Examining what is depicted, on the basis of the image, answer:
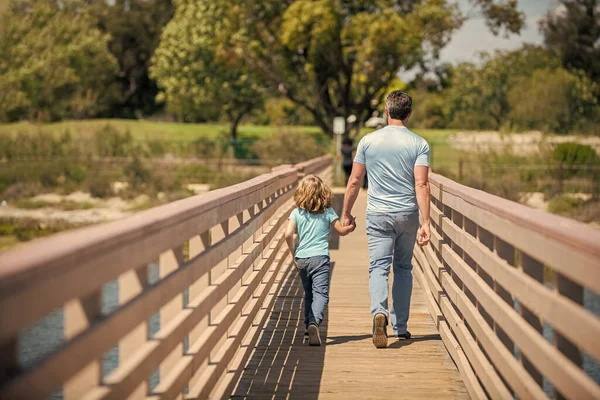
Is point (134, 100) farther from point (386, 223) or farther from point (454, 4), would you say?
point (386, 223)

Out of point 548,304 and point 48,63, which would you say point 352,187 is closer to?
point 548,304

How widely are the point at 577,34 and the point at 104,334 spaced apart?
75.2 m

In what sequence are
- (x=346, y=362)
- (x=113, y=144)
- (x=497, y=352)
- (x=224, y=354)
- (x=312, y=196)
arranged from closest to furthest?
(x=497, y=352), (x=224, y=354), (x=346, y=362), (x=312, y=196), (x=113, y=144)

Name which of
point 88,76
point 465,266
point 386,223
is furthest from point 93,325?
point 88,76

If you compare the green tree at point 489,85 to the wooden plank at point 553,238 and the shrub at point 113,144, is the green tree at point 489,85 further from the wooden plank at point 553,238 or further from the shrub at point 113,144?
the wooden plank at point 553,238

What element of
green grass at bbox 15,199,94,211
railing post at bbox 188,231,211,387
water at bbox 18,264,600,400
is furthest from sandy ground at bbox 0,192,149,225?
railing post at bbox 188,231,211,387

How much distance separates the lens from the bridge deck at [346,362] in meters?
6.64

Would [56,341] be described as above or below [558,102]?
below

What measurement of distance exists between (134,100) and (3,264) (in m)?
103

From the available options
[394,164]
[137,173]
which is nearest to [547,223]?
[394,164]

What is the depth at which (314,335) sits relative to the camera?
809 centimetres

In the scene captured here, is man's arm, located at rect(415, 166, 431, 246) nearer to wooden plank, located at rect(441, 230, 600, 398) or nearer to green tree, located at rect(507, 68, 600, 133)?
wooden plank, located at rect(441, 230, 600, 398)

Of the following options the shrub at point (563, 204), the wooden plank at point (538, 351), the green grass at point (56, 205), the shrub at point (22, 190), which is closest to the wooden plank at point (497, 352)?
the wooden plank at point (538, 351)

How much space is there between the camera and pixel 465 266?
7.00m
